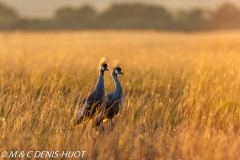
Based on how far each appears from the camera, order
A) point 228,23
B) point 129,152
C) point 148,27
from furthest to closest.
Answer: point 228,23
point 148,27
point 129,152

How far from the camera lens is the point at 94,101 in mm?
5766

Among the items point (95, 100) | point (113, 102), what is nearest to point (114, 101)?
point (113, 102)

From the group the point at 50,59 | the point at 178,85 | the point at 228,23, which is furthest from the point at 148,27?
the point at 178,85

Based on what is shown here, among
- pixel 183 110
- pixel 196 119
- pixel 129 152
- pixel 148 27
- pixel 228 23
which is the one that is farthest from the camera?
pixel 228 23

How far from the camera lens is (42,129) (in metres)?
5.71

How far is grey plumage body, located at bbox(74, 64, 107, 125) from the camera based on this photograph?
18.9 ft

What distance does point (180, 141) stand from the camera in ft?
17.1

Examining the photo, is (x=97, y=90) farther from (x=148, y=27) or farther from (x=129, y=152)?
(x=148, y=27)

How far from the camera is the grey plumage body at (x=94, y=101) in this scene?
18.9 ft

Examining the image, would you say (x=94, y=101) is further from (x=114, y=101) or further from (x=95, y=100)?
(x=114, y=101)

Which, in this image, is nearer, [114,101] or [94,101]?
[94,101]

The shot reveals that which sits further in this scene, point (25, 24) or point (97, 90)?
point (25, 24)

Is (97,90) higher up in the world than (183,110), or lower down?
higher up

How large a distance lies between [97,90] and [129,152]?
1022mm
